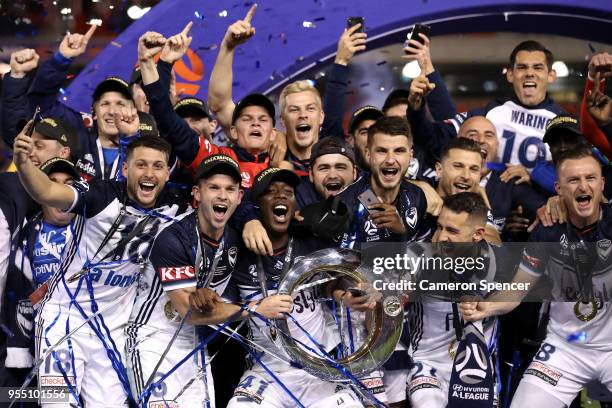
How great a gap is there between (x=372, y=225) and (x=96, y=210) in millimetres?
1418

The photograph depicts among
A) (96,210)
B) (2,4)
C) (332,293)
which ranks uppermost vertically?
(2,4)

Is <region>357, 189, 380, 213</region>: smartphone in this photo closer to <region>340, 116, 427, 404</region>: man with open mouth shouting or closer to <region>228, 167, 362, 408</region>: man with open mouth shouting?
<region>340, 116, 427, 404</region>: man with open mouth shouting

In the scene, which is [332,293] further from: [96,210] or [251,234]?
[96,210]

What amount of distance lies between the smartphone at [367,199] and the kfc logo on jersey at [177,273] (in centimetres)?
96

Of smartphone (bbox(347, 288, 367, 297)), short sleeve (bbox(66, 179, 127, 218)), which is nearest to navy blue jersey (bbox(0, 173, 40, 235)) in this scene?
short sleeve (bbox(66, 179, 127, 218))

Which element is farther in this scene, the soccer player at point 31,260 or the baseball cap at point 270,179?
the soccer player at point 31,260

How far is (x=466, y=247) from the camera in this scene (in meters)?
5.85

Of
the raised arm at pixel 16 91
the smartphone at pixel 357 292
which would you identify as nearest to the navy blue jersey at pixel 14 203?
the raised arm at pixel 16 91

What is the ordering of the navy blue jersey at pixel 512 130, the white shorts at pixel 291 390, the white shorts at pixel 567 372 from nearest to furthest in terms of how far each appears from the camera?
1. the white shorts at pixel 291 390
2. the white shorts at pixel 567 372
3. the navy blue jersey at pixel 512 130

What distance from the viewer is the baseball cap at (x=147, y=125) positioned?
253 inches

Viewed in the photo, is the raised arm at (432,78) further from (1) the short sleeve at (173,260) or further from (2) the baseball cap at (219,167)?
(1) the short sleeve at (173,260)

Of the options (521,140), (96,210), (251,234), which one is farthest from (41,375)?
(521,140)

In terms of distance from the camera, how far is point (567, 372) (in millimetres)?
5992

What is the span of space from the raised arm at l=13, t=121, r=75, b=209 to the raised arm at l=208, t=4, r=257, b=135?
1.39 metres
